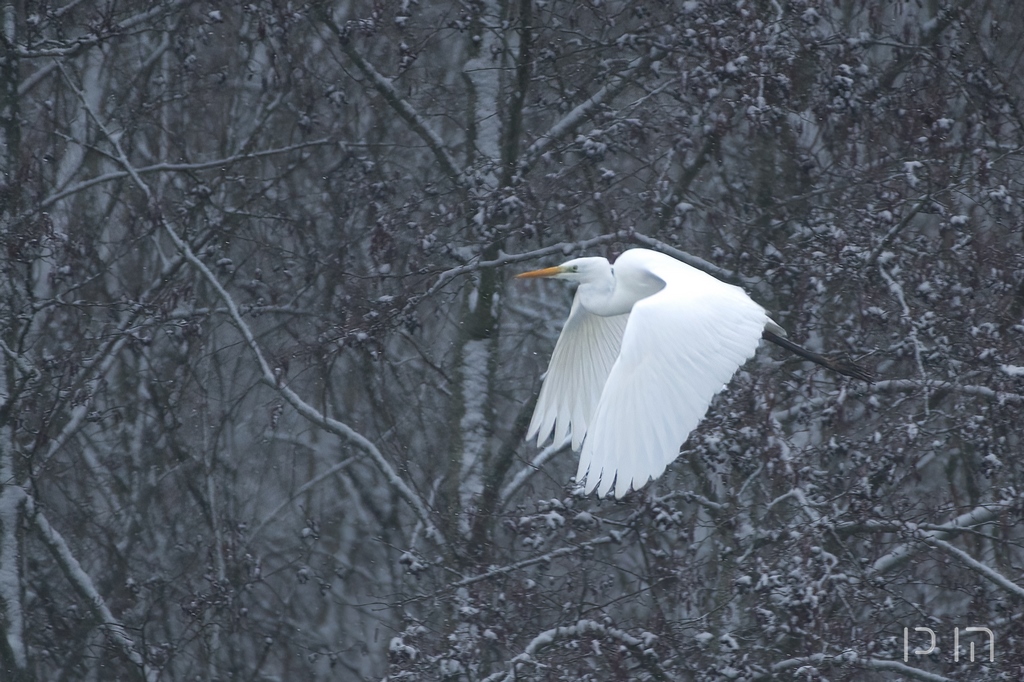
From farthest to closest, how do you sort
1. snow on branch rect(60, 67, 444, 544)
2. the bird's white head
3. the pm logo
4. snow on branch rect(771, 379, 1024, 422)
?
1. snow on branch rect(60, 67, 444, 544)
2. the bird's white head
3. snow on branch rect(771, 379, 1024, 422)
4. the pm logo

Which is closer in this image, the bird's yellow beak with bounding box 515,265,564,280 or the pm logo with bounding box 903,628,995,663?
the pm logo with bounding box 903,628,995,663

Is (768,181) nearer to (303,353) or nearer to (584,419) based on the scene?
(584,419)

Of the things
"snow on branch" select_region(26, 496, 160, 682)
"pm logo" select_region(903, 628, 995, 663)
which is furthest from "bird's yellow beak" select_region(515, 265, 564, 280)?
"snow on branch" select_region(26, 496, 160, 682)

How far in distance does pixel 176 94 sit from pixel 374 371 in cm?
189

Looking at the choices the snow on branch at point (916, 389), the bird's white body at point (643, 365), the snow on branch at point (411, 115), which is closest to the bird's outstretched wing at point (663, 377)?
the bird's white body at point (643, 365)

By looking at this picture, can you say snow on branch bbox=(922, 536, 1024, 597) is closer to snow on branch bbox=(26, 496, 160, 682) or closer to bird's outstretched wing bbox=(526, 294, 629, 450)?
bird's outstretched wing bbox=(526, 294, 629, 450)

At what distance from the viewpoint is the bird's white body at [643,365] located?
4406 mm

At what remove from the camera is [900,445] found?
500 centimetres

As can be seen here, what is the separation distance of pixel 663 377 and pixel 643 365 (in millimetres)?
88

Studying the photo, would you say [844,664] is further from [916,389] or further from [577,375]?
[577,375]

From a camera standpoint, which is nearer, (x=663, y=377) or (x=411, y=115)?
(x=663, y=377)

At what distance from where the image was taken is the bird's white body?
4.41 metres

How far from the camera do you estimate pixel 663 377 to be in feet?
15.1

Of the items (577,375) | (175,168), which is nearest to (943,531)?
(577,375)
